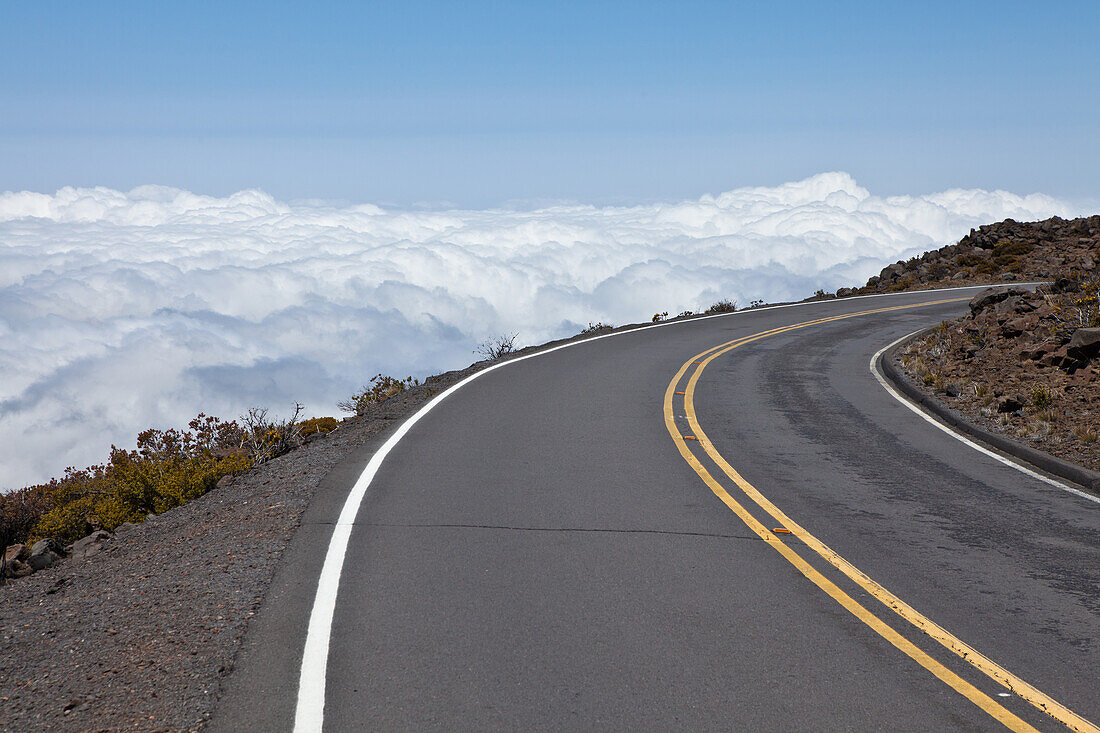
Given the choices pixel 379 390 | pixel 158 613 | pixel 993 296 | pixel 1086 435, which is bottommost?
pixel 1086 435

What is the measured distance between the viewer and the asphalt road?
3.89 m

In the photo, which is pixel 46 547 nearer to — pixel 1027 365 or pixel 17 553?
pixel 17 553

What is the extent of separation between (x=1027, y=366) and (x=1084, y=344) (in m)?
1.09

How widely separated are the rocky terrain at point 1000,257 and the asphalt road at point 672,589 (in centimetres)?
2807

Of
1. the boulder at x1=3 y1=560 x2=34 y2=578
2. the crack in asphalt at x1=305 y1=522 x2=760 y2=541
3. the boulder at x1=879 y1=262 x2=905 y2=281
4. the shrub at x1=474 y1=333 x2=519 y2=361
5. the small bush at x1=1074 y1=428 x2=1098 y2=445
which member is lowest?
the small bush at x1=1074 y1=428 x2=1098 y2=445

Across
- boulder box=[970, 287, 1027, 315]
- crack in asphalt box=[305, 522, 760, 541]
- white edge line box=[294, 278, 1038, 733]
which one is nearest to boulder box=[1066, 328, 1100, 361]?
white edge line box=[294, 278, 1038, 733]

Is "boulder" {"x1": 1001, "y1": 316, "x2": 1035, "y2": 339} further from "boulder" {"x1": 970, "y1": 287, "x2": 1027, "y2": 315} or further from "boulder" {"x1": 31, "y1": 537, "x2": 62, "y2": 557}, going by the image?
"boulder" {"x1": 31, "y1": 537, "x2": 62, "y2": 557}

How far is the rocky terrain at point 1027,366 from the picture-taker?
1047 cm

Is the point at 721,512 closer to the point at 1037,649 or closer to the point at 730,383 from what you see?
the point at 1037,649

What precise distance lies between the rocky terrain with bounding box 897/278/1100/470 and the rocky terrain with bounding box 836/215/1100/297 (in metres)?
18.3

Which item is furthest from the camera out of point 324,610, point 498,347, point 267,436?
point 498,347

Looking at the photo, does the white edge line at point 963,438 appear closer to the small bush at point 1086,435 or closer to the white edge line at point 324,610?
the white edge line at point 324,610

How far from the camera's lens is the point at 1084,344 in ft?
39.6

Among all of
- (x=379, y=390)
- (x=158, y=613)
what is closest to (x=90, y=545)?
(x=158, y=613)
